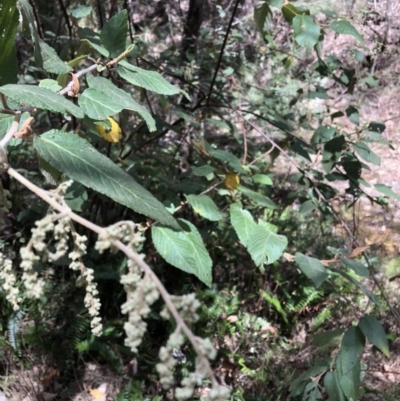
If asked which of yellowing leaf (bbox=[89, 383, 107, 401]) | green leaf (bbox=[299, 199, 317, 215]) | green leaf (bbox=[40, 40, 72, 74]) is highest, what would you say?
green leaf (bbox=[40, 40, 72, 74])

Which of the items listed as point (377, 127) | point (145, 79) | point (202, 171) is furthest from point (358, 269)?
point (377, 127)

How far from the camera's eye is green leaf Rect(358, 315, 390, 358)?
3.85ft

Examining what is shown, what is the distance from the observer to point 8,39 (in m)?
0.89

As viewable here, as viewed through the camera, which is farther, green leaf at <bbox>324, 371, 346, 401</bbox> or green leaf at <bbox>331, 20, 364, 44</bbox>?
green leaf at <bbox>331, 20, 364, 44</bbox>

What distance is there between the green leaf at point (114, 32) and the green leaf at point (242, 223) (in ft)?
2.04

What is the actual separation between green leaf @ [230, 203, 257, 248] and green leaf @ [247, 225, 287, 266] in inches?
0.8

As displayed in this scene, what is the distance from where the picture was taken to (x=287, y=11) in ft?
5.01

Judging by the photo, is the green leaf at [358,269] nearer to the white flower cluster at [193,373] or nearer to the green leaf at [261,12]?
the white flower cluster at [193,373]

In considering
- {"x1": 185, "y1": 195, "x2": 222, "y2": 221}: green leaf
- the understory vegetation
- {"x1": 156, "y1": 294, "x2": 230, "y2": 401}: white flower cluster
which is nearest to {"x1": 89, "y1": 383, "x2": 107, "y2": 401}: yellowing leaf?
the understory vegetation

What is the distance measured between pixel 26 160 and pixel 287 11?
99.7 inches

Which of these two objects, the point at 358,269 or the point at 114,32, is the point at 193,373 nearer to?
the point at 358,269

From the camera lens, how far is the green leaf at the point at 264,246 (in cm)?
123

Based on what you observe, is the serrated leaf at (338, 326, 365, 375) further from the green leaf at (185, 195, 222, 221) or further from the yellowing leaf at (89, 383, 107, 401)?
the yellowing leaf at (89, 383, 107, 401)

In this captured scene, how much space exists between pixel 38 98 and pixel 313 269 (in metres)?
0.84
